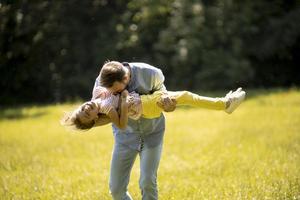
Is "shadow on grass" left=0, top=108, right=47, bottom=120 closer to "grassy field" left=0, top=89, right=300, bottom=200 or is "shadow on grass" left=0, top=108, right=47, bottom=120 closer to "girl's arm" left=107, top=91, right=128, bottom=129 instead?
"grassy field" left=0, top=89, right=300, bottom=200

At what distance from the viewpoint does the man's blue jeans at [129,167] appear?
6195 millimetres

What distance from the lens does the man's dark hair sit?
5.64 metres

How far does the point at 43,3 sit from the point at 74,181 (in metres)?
16.0

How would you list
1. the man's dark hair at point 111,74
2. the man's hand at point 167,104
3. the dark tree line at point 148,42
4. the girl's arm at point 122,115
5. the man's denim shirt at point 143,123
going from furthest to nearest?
1. the dark tree line at point 148,42
2. the man's denim shirt at point 143,123
3. the man's hand at point 167,104
4. the girl's arm at point 122,115
5. the man's dark hair at point 111,74

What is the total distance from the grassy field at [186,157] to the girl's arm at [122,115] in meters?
2.21

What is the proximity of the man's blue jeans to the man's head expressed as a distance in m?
0.83

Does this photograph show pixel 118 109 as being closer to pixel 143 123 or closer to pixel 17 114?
pixel 143 123

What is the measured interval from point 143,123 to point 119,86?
26.3 inches

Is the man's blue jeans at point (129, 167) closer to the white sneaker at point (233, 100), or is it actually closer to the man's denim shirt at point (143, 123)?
the man's denim shirt at point (143, 123)

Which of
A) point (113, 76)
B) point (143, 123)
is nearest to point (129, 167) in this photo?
point (143, 123)

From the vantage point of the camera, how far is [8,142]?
14242mm

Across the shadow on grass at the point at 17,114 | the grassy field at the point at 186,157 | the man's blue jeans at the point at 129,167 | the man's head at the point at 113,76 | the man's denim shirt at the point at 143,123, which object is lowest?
the shadow on grass at the point at 17,114

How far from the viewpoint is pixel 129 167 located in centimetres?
632

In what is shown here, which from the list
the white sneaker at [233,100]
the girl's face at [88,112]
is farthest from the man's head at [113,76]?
the white sneaker at [233,100]
